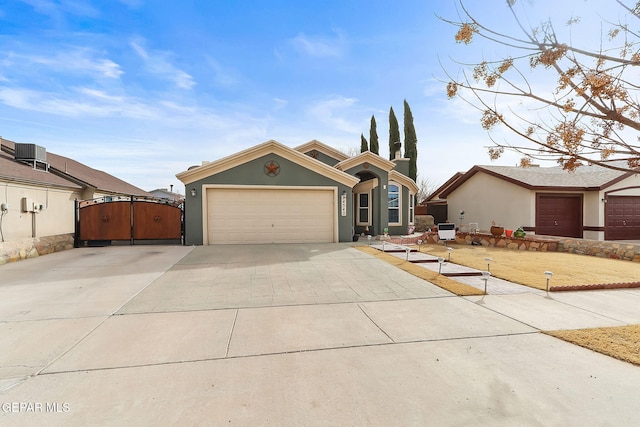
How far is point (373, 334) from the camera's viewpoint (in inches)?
138

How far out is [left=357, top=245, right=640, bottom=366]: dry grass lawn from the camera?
321cm

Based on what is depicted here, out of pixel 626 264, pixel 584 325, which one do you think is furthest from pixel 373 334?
pixel 626 264

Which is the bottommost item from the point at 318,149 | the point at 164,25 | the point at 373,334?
the point at 373,334

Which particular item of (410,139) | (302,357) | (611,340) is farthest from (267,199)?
(410,139)

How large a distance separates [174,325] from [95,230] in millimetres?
10378

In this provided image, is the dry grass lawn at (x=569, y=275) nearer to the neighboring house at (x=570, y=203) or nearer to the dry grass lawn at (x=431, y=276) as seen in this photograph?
the dry grass lawn at (x=431, y=276)

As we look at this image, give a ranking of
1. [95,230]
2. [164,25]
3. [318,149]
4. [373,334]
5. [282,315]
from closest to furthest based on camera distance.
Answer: [373,334] → [282,315] → [164,25] → [95,230] → [318,149]

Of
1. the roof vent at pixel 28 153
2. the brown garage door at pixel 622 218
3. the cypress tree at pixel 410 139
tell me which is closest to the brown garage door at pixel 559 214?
the brown garage door at pixel 622 218

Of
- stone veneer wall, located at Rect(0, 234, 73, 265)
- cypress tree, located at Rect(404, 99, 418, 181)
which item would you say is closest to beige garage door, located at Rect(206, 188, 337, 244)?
stone veneer wall, located at Rect(0, 234, 73, 265)

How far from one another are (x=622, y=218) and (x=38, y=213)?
25.4 m

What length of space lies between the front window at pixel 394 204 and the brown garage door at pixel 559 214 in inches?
267

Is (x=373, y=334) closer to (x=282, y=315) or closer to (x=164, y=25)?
(x=282, y=315)

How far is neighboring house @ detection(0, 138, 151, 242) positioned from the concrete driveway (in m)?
4.95

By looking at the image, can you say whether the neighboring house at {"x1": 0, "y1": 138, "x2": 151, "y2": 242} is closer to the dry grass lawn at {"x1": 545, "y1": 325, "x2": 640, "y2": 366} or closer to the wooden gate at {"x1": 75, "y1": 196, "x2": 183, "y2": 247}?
the wooden gate at {"x1": 75, "y1": 196, "x2": 183, "y2": 247}
